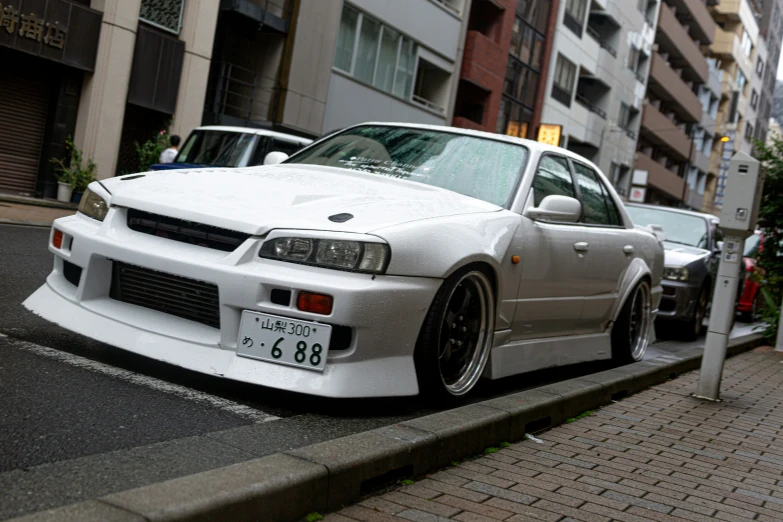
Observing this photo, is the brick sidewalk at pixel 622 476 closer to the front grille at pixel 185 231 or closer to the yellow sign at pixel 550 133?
the front grille at pixel 185 231

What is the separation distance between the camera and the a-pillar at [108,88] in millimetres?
18359

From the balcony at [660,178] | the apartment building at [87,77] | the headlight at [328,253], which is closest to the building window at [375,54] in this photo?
the apartment building at [87,77]

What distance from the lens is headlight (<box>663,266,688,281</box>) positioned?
11.2 m

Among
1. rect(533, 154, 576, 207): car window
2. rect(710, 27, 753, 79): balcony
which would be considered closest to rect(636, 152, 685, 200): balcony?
rect(710, 27, 753, 79): balcony

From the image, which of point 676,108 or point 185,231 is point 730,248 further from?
point 676,108

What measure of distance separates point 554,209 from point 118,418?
108 inches

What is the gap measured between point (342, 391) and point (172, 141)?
14.1 meters

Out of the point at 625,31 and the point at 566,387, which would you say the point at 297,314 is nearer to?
the point at 566,387

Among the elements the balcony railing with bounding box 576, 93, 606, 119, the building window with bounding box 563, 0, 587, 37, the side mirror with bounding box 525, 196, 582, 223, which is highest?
the building window with bounding box 563, 0, 587, 37

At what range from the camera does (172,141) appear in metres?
17.3

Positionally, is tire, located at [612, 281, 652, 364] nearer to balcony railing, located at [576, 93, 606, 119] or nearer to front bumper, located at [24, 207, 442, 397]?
front bumper, located at [24, 207, 442, 397]

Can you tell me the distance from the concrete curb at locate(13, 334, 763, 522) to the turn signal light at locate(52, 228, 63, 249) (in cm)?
204

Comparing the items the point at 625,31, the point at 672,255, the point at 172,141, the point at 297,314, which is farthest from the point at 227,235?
the point at 625,31

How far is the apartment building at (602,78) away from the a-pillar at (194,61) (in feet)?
73.3
